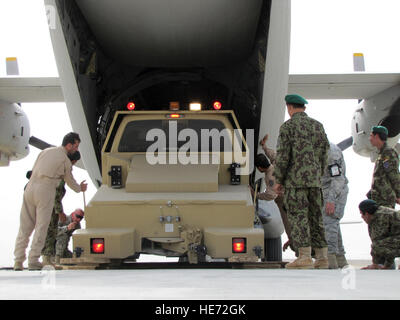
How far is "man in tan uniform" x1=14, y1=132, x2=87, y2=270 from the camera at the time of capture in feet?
19.4

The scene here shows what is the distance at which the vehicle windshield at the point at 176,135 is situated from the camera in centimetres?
695

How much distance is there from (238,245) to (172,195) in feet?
3.15

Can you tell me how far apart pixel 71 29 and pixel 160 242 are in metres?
2.65

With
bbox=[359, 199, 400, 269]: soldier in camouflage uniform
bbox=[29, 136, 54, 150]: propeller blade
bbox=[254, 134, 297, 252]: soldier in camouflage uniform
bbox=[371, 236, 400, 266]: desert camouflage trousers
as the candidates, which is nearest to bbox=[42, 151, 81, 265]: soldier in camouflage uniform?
bbox=[254, 134, 297, 252]: soldier in camouflage uniform

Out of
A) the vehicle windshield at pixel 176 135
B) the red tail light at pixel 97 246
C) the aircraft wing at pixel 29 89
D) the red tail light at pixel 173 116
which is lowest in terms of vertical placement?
the red tail light at pixel 97 246

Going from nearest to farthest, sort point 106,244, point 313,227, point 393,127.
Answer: point 313,227 → point 106,244 → point 393,127

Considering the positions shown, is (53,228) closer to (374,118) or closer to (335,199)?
(335,199)

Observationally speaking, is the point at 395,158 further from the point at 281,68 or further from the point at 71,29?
the point at 71,29

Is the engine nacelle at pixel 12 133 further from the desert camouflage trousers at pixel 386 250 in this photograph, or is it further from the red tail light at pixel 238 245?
the desert camouflage trousers at pixel 386 250

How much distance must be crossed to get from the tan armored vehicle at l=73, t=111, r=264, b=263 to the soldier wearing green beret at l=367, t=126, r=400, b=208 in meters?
1.48

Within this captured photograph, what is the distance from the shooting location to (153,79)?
7.86 meters

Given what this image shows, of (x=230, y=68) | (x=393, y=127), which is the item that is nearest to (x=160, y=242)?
(x=230, y=68)

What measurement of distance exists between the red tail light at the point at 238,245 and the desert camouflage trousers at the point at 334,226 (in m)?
1.76

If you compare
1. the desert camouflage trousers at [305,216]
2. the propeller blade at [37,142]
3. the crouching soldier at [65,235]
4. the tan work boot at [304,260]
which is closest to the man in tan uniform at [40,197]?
Answer: the crouching soldier at [65,235]
